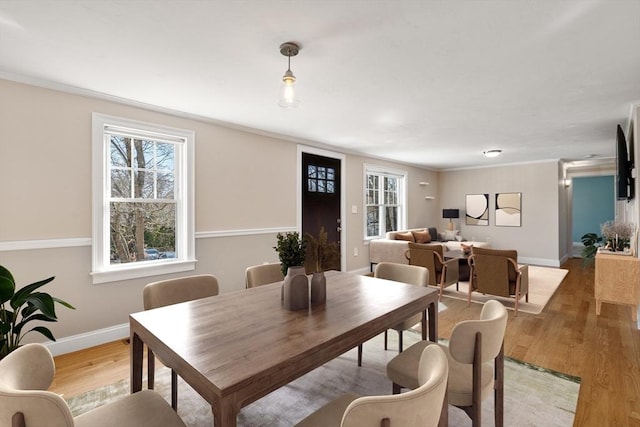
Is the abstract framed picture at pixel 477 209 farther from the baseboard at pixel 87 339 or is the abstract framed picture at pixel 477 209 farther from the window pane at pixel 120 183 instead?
the baseboard at pixel 87 339

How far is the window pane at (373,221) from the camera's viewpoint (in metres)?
6.40

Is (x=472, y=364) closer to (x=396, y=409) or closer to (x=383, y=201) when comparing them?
(x=396, y=409)

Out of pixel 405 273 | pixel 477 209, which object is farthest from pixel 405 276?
pixel 477 209

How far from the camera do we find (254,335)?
51.3 inches

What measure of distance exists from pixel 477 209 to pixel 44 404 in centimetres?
855

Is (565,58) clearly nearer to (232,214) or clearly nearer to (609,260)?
(609,260)

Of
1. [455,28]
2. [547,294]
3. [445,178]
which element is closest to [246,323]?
[455,28]

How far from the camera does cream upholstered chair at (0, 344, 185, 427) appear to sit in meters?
0.82

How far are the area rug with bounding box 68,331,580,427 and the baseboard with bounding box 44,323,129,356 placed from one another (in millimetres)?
A: 868

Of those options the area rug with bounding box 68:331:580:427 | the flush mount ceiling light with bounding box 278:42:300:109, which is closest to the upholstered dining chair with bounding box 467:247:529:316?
the area rug with bounding box 68:331:580:427

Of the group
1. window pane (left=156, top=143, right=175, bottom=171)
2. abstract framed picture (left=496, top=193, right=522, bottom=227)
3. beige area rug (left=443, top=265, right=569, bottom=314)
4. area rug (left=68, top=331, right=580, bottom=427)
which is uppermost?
window pane (left=156, top=143, right=175, bottom=171)

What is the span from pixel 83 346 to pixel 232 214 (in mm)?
1949

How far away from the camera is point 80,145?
2.83m

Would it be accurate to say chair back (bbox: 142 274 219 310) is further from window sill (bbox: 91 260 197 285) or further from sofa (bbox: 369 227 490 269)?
sofa (bbox: 369 227 490 269)
